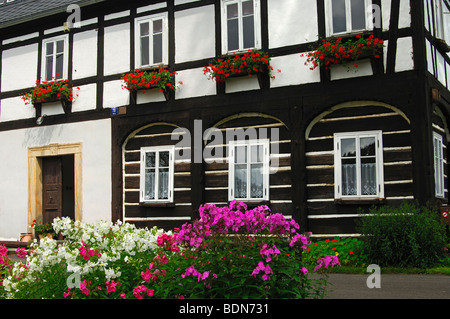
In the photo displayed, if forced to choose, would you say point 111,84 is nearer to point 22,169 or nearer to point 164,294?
point 22,169

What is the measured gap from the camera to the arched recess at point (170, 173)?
12.4 m

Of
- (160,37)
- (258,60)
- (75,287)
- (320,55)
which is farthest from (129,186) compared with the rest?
(75,287)

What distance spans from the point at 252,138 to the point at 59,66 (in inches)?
241

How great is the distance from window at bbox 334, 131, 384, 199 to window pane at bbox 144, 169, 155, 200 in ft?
14.5

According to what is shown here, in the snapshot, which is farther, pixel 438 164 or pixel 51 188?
pixel 51 188

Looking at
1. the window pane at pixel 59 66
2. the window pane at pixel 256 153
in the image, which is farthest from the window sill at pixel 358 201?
the window pane at pixel 59 66

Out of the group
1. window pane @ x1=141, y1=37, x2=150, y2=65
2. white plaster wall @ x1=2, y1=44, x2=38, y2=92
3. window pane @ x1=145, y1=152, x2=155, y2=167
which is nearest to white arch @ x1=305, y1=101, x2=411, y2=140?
window pane @ x1=145, y1=152, x2=155, y2=167

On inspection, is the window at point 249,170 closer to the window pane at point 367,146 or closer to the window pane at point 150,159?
the window pane at point 367,146

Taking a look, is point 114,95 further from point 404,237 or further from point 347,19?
point 404,237

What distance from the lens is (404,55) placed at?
1020cm

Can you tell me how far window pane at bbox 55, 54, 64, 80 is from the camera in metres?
14.6

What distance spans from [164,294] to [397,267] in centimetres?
574

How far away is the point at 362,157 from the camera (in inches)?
415

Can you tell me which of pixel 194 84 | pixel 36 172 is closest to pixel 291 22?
pixel 194 84
